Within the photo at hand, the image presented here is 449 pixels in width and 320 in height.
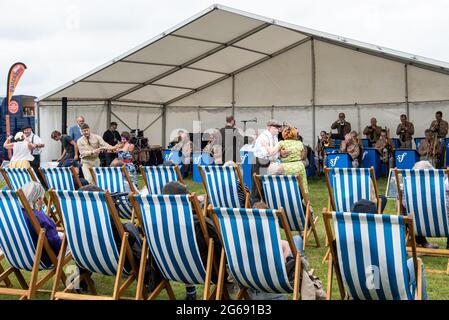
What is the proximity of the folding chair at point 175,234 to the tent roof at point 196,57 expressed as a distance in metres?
8.56

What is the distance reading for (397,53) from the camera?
39.8ft

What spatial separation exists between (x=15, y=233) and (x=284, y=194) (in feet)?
9.30

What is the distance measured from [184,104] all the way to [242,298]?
49.5ft

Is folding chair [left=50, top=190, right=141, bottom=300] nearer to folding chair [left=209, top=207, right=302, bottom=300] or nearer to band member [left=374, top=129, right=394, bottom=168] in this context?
folding chair [left=209, top=207, right=302, bottom=300]

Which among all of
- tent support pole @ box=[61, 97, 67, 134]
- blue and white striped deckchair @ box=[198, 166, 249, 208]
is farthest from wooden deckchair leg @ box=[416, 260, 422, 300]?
tent support pole @ box=[61, 97, 67, 134]

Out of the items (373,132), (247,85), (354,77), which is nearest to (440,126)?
(373,132)

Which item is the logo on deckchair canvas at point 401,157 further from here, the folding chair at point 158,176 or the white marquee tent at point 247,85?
the folding chair at point 158,176

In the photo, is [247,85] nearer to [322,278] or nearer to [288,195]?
[288,195]

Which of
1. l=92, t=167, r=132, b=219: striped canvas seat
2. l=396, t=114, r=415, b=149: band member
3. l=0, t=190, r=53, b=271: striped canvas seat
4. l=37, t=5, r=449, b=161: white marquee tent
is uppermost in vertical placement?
l=37, t=5, r=449, b=161: white marquee tent

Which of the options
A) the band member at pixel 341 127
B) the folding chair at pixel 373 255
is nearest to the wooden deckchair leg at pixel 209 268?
the folding chair at pixel 373 255

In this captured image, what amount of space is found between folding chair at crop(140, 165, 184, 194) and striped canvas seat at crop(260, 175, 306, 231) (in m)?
1.36

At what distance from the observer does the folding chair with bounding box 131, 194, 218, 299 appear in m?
3.91

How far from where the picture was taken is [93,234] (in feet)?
13.8
